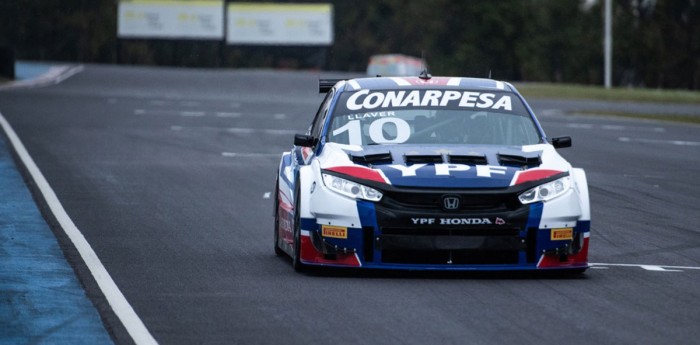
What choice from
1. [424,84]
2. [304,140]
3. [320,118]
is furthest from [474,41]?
[304,140]

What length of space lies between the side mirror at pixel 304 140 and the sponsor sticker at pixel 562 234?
2053 mm

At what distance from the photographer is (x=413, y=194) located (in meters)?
10.9

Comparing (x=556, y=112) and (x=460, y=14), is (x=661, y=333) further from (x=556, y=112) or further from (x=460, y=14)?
(x=460, y=14)

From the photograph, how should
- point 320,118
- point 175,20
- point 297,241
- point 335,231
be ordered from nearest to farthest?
point 335,231
point 297,241
point 320,118
point 175,20

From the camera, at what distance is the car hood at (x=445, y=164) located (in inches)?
430

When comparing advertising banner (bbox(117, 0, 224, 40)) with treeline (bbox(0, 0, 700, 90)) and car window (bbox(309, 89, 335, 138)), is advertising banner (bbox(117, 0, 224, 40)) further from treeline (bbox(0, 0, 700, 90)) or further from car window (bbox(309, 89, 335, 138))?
car window (bbox(309, 89, 335, 138))

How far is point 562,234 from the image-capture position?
11000 mm

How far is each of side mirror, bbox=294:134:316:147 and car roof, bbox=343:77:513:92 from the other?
0.66m

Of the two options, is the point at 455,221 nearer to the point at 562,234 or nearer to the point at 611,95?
the point at 562,234

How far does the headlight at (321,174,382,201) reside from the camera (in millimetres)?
10922

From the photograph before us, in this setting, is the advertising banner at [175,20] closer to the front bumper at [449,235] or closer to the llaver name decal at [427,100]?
the llaver name decal at [427,100]

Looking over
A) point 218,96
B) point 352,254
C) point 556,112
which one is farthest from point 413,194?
point 218,96

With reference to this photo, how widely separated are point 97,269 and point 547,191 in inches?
121

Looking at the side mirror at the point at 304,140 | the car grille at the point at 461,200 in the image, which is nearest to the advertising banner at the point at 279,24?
the side mirror at the point at 304,140
